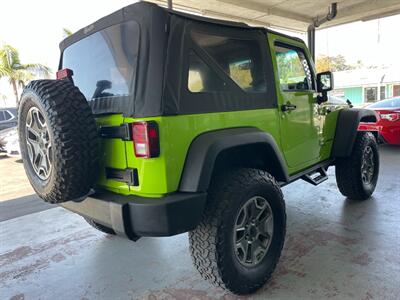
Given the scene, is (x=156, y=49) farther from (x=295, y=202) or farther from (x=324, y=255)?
(x=295, y=202)

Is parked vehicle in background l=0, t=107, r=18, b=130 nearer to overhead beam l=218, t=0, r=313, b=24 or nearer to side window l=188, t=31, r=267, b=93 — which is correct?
overhead beam l=218, t=0, r=313, b=24

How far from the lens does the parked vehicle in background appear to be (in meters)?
10.6

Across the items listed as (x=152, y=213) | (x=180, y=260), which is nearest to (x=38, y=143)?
(x=152, y=213)

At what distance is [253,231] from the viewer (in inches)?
94.1

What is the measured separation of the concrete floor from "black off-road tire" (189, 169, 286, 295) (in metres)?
0.18

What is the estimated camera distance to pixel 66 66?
9.32 feet

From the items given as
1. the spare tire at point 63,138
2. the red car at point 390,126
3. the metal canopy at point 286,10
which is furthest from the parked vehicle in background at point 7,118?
the red car at point 390,126

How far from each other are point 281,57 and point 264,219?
1473mm

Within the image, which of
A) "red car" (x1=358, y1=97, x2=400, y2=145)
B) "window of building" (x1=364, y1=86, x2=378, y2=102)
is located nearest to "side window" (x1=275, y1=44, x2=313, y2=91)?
"red car" (x1=358, y1=97, x2=400, y2=145)

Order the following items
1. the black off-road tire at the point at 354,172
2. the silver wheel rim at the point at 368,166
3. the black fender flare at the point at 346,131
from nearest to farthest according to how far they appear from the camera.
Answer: the black fender flare at the point at 346,131 < the black off-road tire at the point at 354,172 < the silver wheel rim at the point at 368,166

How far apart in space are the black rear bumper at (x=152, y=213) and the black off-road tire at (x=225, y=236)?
163 millimetres

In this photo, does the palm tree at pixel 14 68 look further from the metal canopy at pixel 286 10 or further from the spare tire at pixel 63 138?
the spare tire at pixel 63 138

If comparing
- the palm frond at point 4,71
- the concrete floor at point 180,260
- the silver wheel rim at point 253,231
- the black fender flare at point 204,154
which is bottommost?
the concrete floor at point 180,260

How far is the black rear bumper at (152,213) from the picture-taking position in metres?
1.83
